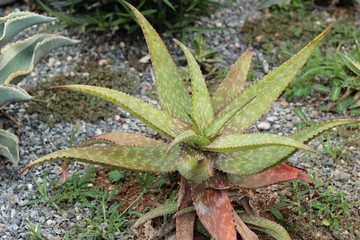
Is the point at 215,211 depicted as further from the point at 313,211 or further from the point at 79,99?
the point at 79,99

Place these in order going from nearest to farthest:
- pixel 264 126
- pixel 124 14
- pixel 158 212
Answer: pixel 158 212 < pixel 264 126 < pixel 124 14

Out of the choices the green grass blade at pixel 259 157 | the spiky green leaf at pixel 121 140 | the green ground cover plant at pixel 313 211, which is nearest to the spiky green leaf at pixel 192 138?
the green grass blade at pixel 259 157

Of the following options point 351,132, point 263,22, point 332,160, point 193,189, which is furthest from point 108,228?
point 263,22

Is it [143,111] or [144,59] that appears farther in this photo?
[144,59]

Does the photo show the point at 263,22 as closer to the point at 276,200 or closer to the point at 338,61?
the point at 338,61

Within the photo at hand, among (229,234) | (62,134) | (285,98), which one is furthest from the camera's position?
(285,98)

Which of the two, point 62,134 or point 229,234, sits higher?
point 229,234

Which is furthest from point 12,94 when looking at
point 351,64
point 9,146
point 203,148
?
point 351,64
